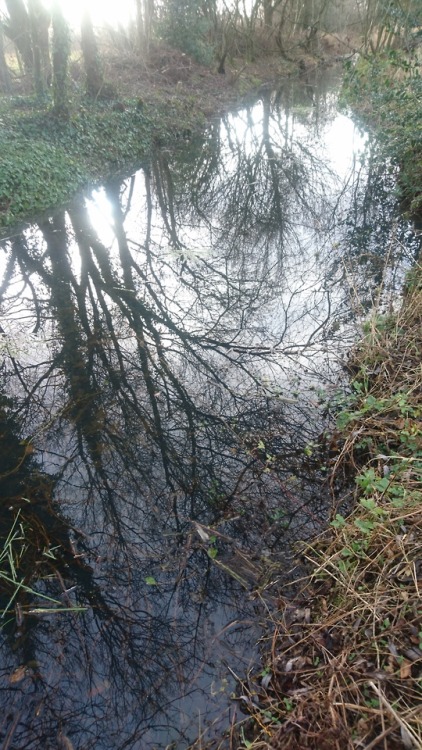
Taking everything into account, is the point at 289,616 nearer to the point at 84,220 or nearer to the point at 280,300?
the point at 280,300

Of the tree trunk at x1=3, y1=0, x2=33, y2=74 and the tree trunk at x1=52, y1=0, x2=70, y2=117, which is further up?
the tree trunk at x1=3, y1=0, x2=33, y2=74

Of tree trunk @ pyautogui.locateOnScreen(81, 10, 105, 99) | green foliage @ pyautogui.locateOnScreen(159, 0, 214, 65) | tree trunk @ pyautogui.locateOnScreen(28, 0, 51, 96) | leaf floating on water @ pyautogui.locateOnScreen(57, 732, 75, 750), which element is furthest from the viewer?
green foliage @ pyautogui.locateOnScreen(159, 0, 214, 65)

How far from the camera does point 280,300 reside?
7.46 m

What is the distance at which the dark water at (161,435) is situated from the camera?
3010mm

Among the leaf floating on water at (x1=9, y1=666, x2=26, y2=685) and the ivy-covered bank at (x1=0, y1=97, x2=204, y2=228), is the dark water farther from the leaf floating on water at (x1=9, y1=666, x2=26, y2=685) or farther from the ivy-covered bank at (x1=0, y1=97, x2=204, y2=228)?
the ivy-covered bank at (x1=0, y1=97, x2=204, y2=228)

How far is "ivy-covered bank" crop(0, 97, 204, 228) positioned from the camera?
33.4 feet

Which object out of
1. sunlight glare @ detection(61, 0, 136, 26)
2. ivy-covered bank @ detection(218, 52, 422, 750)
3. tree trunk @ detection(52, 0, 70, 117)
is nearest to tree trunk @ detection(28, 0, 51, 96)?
tree trunk @ detection(52, 0, 70, 117)

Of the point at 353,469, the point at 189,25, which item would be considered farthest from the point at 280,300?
the point at 189,25

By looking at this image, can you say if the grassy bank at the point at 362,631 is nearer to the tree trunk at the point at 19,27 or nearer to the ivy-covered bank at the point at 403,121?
the ivy-covered bank at the point at 403,121

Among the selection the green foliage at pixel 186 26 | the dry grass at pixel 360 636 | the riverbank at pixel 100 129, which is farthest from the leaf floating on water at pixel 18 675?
the green foliage at pixel 186 26

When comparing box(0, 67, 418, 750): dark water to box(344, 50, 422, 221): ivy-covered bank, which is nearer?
box(0, 67, 418, 750): dark water

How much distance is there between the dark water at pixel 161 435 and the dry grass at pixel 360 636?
27 centimetres

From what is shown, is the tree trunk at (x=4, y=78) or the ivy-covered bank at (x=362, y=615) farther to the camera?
the tree trunk at (x=4, y=78)

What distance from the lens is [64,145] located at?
12.4 m
